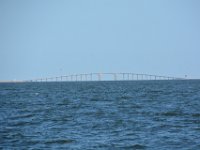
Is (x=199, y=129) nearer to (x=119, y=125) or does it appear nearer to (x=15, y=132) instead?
(x=119, y=125)

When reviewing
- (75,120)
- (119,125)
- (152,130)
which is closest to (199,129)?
(152,130)

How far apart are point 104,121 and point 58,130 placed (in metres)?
4.96

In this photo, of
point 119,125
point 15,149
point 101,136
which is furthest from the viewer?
point 119,125

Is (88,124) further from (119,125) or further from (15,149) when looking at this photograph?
(15,149)

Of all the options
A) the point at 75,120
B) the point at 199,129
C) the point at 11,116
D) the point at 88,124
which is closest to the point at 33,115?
the point at 11,116

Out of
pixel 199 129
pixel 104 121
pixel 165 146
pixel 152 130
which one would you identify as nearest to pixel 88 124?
pixel 104 121

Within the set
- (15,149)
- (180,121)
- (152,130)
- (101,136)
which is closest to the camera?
(15,149)

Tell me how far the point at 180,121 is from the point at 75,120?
703 centimetres

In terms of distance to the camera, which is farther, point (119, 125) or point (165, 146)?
point (119, 125)

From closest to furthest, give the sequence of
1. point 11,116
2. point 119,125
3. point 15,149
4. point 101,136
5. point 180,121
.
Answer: point 15,149 < point 101,136 < point 119,125 < point 180,121 < point 11,116

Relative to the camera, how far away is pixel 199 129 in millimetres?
29141

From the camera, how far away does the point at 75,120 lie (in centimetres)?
3500

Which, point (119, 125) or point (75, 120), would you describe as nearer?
point (119, 125)

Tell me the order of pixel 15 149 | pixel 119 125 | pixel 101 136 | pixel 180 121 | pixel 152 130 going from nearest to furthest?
pixel 15 149 → pixel 101 136 → pixel 152 130 → pixel 119 125 → pixel 180 121
